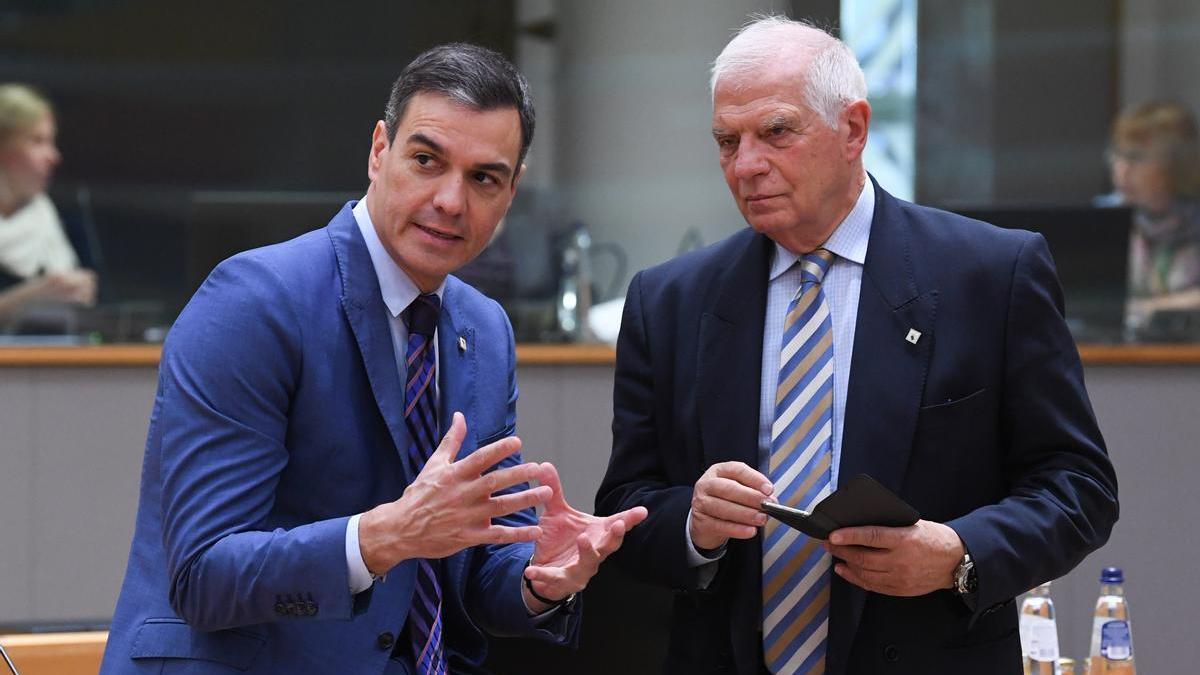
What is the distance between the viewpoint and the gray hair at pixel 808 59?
212 cm

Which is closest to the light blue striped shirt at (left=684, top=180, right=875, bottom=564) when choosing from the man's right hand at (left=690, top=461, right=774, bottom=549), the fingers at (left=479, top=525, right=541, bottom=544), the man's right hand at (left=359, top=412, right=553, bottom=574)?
the man's right hand at (left=690, top=461, right=774, bottom=549)

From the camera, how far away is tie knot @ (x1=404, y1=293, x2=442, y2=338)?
1992mm

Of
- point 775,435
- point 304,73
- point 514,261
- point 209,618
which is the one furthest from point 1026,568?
point 304,73

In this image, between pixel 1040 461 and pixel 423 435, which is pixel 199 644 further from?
pixel 1040 461

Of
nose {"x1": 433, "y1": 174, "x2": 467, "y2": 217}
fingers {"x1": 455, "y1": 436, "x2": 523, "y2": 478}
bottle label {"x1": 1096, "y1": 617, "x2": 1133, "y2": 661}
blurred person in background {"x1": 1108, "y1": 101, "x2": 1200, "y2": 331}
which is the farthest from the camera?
blurred person in background {"x1": 1108, "y1": 101, "x2": 1200, "y2": 331}

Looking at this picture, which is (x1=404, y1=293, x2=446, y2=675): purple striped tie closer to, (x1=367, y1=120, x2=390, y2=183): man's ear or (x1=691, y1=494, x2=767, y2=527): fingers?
(x1=367, y1=120, x2=390, y2=183): man's ear

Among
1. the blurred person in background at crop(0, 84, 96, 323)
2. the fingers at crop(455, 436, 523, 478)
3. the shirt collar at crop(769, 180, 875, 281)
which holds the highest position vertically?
the shirt collar at crop(769, 180, 875, 281)

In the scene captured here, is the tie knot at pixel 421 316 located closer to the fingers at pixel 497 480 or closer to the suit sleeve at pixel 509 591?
the suit sleeve at pixel 509 591

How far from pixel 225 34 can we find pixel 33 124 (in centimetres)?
177

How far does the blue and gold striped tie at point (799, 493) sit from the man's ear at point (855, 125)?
9.9 inches

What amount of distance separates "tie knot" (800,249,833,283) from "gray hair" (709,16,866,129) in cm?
18

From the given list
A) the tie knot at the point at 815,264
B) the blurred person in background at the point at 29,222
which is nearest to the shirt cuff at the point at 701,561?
the tie knot at the point at 815,264

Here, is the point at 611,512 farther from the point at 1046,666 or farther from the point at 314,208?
the point at 314,208

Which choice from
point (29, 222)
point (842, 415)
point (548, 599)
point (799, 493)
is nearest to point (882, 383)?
point (842, 415)
